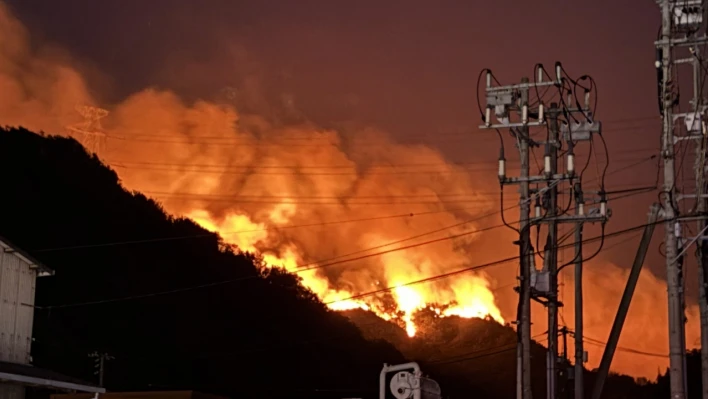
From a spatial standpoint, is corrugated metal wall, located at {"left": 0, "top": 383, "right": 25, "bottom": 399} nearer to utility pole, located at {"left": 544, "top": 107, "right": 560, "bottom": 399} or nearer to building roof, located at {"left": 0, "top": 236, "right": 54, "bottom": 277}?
building roof, located at {"left": 0, "top": 236, "right": 54, "bottom": 277}

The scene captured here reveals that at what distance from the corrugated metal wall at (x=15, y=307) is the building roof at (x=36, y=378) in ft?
2.11

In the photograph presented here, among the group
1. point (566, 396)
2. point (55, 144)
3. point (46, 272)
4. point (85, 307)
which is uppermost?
point (55, 144)

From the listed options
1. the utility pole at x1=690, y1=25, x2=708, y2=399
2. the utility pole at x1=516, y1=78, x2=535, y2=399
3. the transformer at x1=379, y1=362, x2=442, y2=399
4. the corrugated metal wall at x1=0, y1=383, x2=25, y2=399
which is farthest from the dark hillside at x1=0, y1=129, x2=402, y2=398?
the transformer at x1=379, y1=362, x2=442, y2=399

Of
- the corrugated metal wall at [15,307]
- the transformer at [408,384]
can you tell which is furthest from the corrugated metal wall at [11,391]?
the transformer at [408,384]

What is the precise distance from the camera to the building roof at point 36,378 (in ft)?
68.9

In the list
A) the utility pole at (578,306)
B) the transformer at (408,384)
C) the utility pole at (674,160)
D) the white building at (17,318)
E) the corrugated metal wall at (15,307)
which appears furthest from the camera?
the utility pole at (578,306)

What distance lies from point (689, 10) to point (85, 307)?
51171 millimetres

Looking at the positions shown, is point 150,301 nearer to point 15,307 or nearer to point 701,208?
point 15,307

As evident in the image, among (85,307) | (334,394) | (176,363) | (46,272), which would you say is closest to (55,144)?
(85,307)

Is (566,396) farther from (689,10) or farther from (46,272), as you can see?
(46,272)

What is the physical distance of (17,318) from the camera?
25.4 meters

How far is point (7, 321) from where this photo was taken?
25.0m

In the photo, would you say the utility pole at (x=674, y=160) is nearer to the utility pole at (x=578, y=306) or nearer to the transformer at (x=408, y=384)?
the utility pole at (x=578, y=306)

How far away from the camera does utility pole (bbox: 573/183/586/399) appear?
95.4ft
